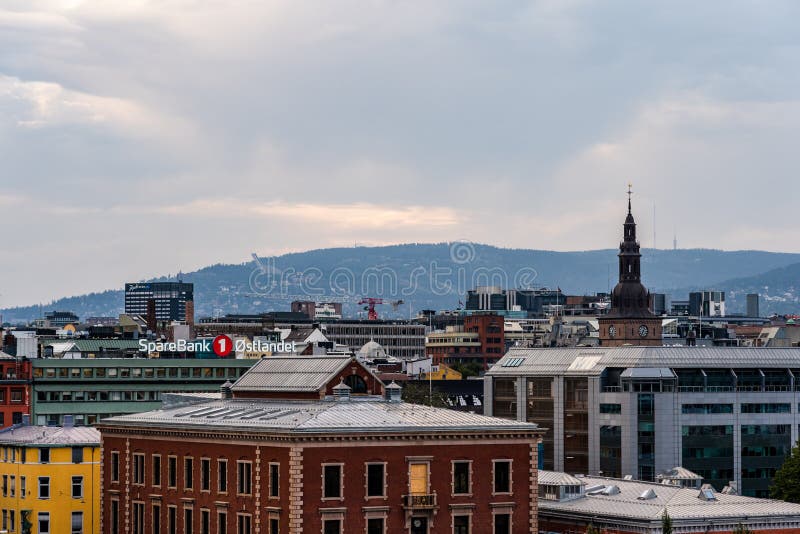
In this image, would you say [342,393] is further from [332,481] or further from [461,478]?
[332,481]

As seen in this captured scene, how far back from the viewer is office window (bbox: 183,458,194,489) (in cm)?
14200

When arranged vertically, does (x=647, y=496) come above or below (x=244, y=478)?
below

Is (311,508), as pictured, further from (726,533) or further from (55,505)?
(55,505)

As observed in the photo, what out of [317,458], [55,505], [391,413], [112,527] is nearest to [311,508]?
[317,458]

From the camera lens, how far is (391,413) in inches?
5517

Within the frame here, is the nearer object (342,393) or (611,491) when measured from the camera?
(342,393)

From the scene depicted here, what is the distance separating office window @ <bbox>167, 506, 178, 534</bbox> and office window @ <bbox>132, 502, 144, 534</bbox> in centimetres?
480

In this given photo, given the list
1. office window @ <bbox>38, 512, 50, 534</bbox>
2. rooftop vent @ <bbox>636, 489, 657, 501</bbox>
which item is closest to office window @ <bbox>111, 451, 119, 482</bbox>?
office window @ <bbox>38, 512, 50, 534</bbox>

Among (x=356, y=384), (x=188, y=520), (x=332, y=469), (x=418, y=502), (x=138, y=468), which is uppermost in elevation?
(x=356, y=384)

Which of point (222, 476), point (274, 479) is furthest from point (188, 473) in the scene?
point (274, 479)

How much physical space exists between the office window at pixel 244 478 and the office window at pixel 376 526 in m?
8.56

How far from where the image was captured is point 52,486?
16600 cm

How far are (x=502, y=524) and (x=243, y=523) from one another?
18.0 m

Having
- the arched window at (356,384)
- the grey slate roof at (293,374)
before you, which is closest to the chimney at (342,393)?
the grey slate roof at (293,374)
